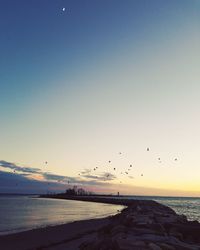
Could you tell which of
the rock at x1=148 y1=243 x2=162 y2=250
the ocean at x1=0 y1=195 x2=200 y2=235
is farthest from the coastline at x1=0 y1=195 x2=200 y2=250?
the ocean at x1=0 y1=195 x2=200 y2=235

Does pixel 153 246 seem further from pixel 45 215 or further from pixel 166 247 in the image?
pixel 45 215

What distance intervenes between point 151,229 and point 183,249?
2.70 meters

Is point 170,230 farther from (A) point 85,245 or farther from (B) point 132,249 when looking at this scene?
(B) point 132,249

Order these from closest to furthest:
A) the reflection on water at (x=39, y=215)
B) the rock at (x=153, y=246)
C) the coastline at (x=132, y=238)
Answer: the rock at (x=153, y=246)
the coastline at (x=132, y=238)
the reflection on water at (x=39, y=215)

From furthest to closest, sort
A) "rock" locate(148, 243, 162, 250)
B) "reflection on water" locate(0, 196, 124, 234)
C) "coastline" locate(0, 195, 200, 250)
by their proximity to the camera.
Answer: "reflection on water" locate(0, 196, 124, 234) < "coastline" locate(0, 195, 200, 250) < "rock" locate(148, 243, 162, 250)

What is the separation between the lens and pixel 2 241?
16594 millimetres

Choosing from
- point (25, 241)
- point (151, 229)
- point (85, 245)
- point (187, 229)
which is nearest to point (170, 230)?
point (187, 229)

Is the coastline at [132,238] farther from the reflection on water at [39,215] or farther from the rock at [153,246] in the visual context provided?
the reflection on water at [39,215]


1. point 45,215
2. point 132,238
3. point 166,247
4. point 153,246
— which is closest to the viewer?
point 153,246

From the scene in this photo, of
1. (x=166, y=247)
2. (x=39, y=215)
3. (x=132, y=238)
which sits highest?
(x=39, y=215)

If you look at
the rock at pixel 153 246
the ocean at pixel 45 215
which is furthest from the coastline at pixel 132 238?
the ocean at pixel 45 215

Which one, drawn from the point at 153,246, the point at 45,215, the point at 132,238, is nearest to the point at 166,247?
the point at 153,246

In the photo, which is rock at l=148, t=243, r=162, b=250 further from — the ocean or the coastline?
the ocean

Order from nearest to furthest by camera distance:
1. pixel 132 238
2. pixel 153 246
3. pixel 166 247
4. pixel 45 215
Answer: pixel 153 246, pixel 166 247, pixel 132 238, pixel 45 215
